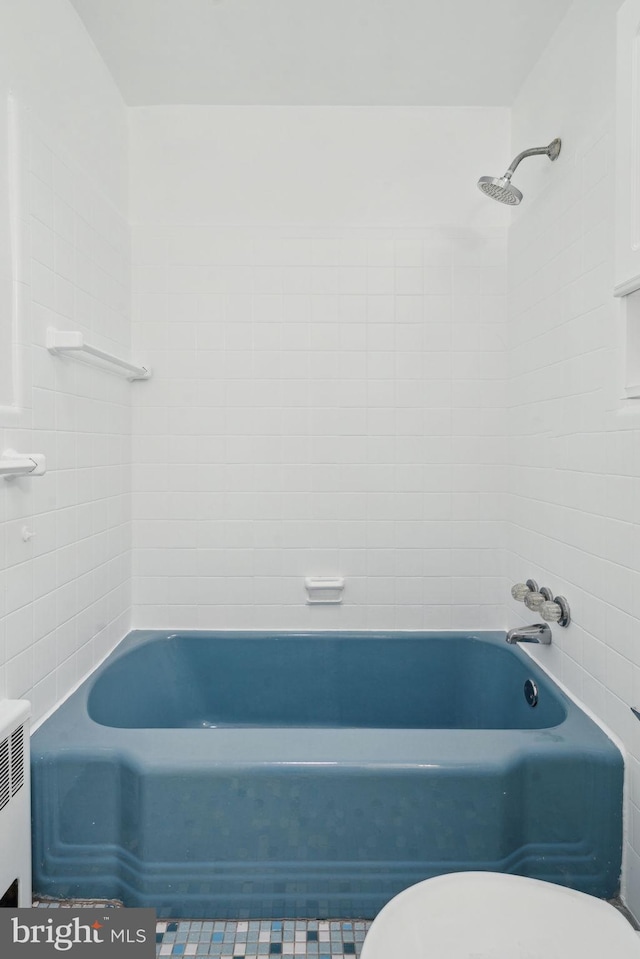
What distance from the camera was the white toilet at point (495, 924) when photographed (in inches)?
34.2

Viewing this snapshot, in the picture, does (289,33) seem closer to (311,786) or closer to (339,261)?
(339,261)

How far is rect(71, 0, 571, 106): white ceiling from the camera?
Answer: 1.76 metres

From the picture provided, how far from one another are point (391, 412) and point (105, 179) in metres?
1.35

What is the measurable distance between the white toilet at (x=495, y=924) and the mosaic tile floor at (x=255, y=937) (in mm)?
529

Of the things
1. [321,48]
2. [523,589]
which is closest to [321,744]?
[523,589]

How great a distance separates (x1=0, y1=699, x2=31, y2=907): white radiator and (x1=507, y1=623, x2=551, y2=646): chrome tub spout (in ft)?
4.67

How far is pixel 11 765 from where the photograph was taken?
4.29 ft

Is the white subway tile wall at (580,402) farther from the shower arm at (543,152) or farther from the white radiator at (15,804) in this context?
the white radiator at (15,804)

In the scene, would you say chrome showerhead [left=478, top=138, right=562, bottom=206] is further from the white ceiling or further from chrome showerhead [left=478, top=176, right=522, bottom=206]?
the white ceiling

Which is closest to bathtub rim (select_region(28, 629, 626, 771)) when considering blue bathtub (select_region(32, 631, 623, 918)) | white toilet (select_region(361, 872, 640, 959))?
blue bathtub (select_region(32, 631, 623, 918))

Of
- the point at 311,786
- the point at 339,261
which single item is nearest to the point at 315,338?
the point at 339,261

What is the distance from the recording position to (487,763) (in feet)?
4.55

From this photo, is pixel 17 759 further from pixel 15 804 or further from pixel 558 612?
pixel 558 612

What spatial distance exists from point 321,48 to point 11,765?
2.32 metres
